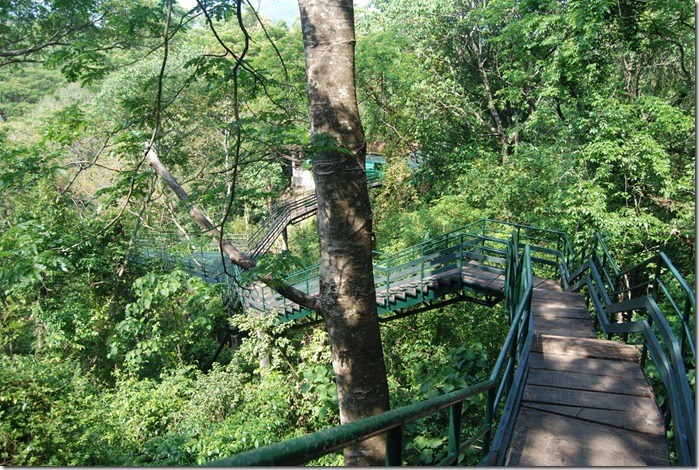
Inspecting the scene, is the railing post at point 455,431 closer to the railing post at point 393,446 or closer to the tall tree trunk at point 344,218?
the railing post at point 393,446

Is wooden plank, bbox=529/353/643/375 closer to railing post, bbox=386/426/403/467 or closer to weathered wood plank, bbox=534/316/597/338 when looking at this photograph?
weathered wood plank, bbox=534/316/597/338

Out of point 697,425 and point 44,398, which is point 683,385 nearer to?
point 697,425

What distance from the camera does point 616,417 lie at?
3281 millimetres

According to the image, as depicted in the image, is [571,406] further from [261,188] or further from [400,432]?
[261,188]

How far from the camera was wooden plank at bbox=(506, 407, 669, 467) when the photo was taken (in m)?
2.86

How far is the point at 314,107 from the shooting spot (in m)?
3.68

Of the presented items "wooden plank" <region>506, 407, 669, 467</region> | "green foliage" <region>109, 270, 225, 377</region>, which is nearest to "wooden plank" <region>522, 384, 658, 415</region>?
"wooden plank" <region>506, 407, 669, 467</region>

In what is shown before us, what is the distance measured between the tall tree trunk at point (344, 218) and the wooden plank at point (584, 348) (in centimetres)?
181

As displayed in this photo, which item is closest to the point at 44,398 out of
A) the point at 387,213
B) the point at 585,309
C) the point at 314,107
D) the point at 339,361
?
the point at 339,361

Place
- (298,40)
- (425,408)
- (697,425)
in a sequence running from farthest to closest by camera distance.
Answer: (298,40) < (697,425) < (425,408)

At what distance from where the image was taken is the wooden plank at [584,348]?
167 inches

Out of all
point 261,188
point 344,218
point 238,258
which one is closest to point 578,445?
point 344,218

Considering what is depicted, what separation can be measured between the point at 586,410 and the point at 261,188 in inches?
437

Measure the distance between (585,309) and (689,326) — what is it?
2668 mm
